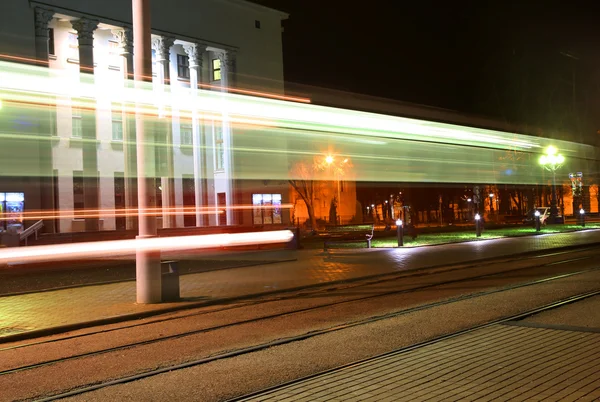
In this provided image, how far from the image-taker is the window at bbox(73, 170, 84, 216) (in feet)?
104

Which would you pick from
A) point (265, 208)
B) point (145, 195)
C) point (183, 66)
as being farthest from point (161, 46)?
point (145, 195)

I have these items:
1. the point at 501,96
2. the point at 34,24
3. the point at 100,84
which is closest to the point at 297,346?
the point at 100,84

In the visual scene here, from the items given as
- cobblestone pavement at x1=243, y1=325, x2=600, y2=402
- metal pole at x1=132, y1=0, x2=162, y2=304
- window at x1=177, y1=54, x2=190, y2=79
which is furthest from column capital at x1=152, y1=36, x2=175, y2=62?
cobblestone pavement at x1=243, y1=325, x2=600, y2=402

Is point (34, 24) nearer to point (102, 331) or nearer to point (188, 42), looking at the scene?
point (188, 42)

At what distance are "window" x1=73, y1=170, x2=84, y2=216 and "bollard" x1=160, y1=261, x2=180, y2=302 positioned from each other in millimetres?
21920

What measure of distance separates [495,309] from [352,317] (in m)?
2.26

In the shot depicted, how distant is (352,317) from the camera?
9023 mm

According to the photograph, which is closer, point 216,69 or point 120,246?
point 120,246

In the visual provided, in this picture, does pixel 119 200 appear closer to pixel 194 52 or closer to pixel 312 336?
pixel 194 52

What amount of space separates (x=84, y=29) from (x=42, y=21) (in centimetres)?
226

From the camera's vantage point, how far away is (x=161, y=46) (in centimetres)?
3553

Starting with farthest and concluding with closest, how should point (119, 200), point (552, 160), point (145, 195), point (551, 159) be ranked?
point (119, 200) → point (551, 159) → point (552, 160) → point (145, 195)

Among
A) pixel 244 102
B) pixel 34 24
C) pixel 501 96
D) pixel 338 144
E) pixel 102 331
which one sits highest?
pixel 34 24

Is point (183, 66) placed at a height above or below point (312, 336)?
above
